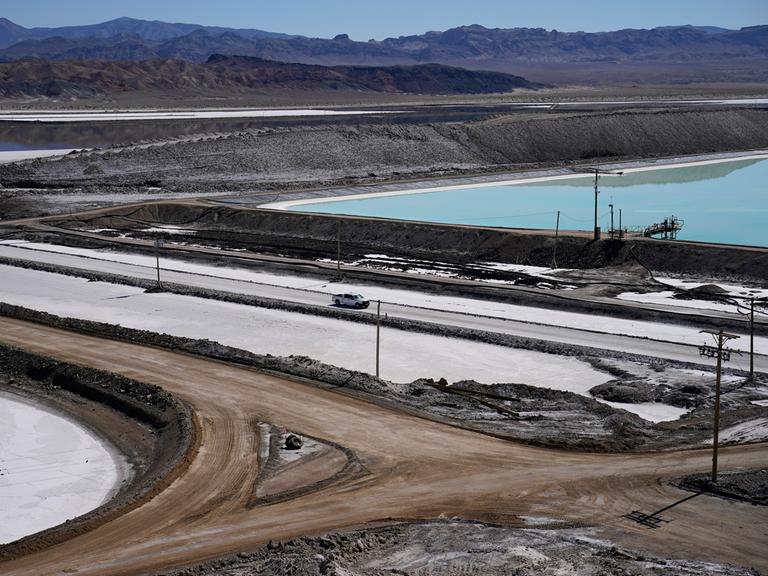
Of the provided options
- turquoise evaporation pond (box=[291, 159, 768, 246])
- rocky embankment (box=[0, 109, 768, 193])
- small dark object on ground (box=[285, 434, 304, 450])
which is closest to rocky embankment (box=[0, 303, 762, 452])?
small dark object on ground (box=[285, 434, 304, 450])

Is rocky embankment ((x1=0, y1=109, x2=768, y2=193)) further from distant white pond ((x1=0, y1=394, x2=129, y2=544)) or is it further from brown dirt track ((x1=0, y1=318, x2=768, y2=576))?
brown dirt track ((x1=0, y1=318, x2=768, y2=576))

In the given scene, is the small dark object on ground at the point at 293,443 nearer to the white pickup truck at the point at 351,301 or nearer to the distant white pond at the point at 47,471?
the distant white pond at the point at 47,471

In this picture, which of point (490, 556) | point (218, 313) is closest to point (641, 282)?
point (218, 313)

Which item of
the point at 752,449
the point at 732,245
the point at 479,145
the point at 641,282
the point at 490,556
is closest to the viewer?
the point at 490,556

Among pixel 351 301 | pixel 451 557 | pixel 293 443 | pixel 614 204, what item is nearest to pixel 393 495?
pixel 451 557

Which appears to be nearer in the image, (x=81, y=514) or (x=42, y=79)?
(x=81, y=514)

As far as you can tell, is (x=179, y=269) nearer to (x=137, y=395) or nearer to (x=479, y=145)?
(x=137, y=395)

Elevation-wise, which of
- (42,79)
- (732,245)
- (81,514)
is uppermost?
(42,79)
